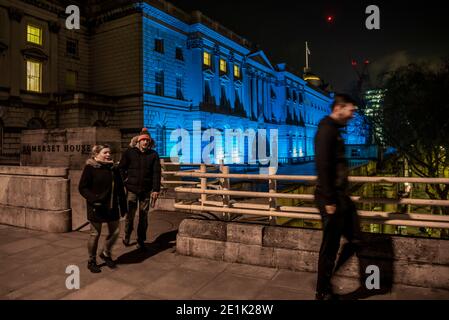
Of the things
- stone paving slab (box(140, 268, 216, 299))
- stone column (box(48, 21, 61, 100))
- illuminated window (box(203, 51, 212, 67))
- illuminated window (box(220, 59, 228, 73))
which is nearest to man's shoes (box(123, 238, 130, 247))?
stone paving slab (box(140, 268, 216, 299))

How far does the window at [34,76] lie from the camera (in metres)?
29.7

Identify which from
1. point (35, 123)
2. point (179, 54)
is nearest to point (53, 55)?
point (35, 123)

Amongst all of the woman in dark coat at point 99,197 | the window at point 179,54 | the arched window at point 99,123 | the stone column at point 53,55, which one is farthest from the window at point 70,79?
the woman in dark coat at point 99,197

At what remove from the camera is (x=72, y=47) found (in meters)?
34.3

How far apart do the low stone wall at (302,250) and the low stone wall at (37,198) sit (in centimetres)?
304

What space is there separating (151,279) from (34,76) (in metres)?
31.7

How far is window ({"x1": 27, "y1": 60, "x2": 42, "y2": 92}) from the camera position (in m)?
29.7

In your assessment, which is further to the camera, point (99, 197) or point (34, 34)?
point (34, 34)

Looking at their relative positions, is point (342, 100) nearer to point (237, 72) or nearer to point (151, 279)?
point (151, 279)

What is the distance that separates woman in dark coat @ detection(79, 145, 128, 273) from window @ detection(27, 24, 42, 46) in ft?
102

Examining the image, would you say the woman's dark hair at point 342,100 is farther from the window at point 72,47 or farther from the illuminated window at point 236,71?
the illuminated window at point 236,71

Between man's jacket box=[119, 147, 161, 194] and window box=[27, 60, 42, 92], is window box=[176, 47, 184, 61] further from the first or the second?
man's jacket box=[119, 147, 161, 194]

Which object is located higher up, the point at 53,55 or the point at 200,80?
the point at 53,55
